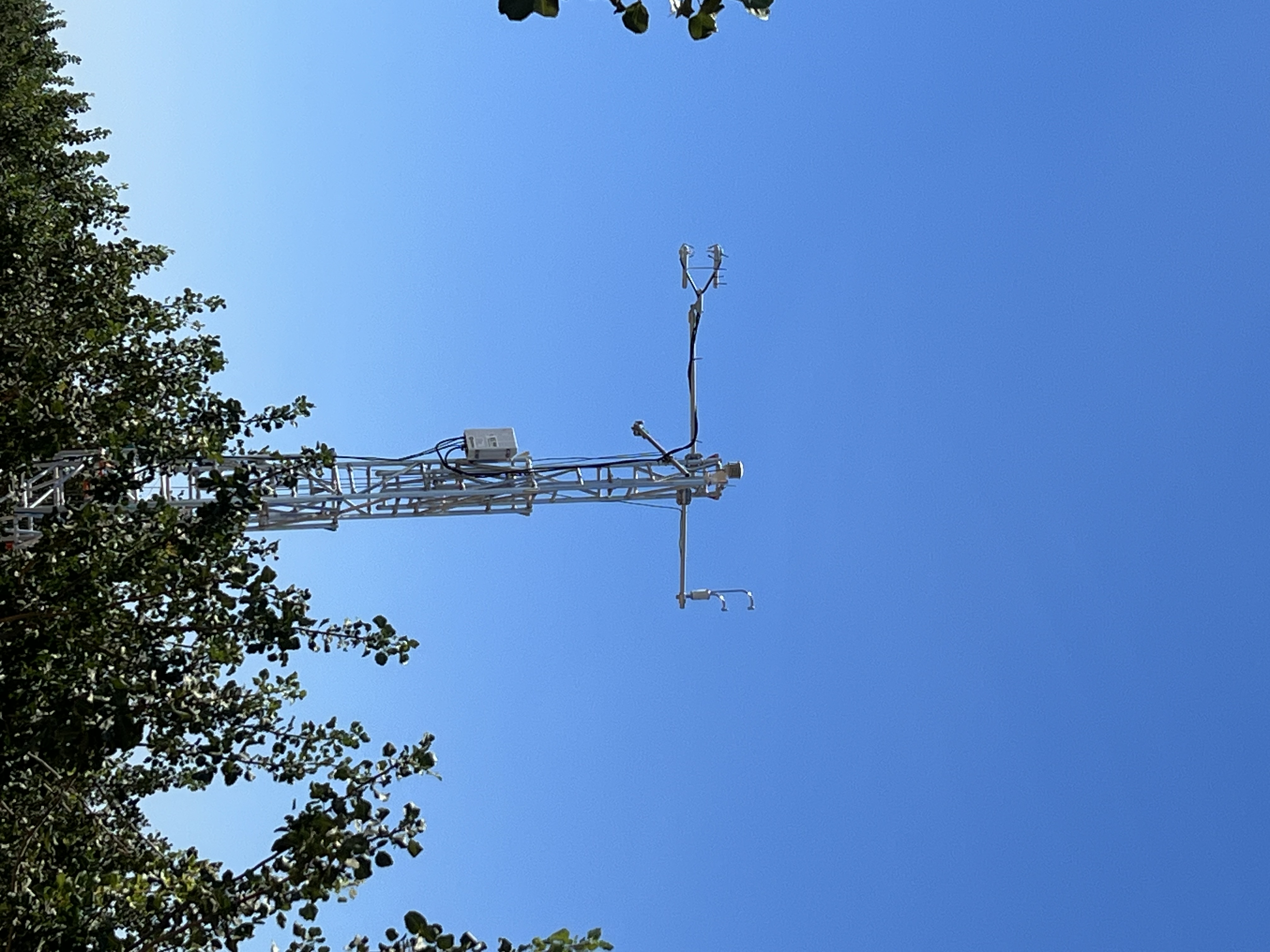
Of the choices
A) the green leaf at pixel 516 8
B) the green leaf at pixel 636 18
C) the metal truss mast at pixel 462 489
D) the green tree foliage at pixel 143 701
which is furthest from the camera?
the metal truss mast at pixel 462 489

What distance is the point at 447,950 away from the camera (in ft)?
21.6

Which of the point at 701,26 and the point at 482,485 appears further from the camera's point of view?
the point at 482,485

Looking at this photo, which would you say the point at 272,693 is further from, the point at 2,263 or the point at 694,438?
the point at 2,263

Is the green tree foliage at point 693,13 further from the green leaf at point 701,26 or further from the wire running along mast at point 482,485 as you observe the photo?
the wire running along mast at point 482,485

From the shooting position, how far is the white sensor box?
16.0 metres

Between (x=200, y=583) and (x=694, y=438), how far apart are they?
25.7 feet

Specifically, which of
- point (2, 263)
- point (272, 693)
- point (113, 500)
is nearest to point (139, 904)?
point (272, 693)

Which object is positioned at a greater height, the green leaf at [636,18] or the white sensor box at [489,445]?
the white sensor box at [489,445]

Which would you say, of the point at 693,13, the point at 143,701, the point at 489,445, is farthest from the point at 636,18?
the point at 489,445

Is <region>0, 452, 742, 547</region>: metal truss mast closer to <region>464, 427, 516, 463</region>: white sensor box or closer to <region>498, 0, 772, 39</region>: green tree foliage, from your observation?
<region>464, 427, 516, 463</region>: white sensor box

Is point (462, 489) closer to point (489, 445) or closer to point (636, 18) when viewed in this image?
point (489, 445)

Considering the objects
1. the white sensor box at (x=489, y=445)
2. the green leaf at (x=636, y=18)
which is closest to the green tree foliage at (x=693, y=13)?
the green leaf at (x=636, y=18)

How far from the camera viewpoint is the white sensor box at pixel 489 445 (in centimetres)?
1598

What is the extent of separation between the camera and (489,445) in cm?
1602
